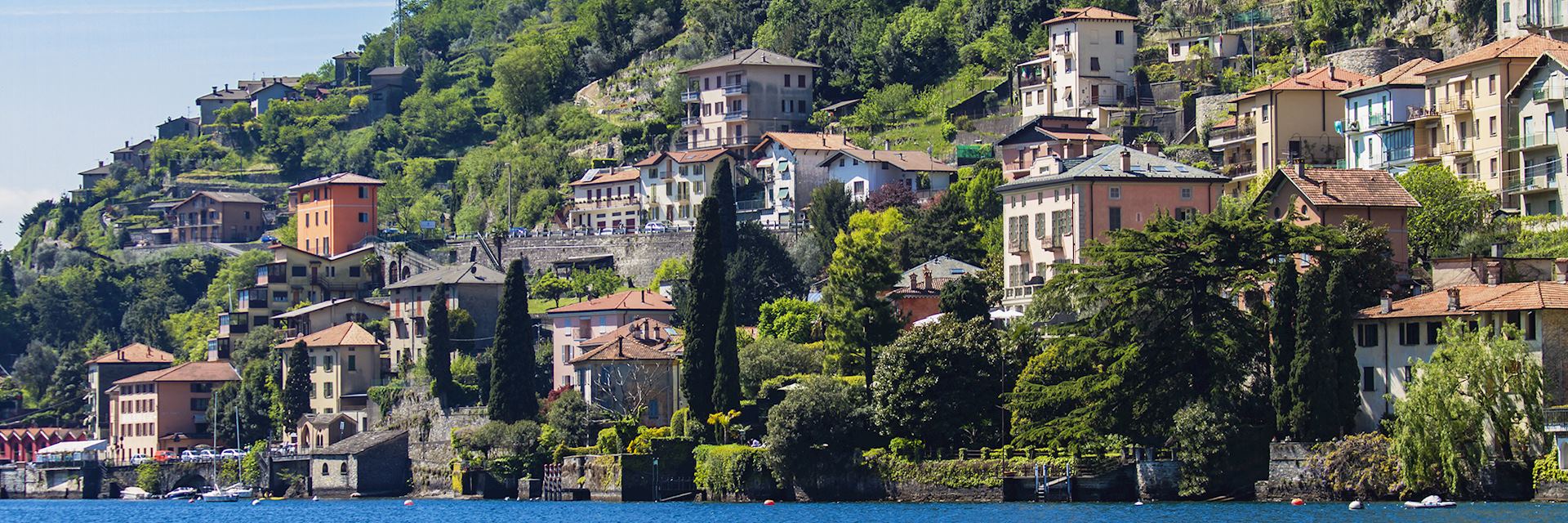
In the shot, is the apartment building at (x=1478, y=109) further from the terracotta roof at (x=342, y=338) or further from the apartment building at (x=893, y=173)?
the terracotta roof at (x=342, y=338)

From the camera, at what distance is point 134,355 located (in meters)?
136

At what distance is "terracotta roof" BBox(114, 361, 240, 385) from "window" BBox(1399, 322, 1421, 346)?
2789 inches

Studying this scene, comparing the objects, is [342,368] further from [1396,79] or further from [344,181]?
[1396,79]

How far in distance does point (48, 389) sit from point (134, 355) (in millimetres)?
12575

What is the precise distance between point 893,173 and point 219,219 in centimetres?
6200

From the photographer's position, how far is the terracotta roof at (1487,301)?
65938mm

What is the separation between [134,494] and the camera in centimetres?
11881

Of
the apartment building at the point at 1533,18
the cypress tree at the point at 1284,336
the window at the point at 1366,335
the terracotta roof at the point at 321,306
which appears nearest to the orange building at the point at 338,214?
the terracotta roof at the point at 321,306

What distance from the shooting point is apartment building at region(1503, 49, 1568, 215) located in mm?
83312

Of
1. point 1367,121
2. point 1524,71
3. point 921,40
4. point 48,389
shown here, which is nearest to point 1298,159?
point 1367,121

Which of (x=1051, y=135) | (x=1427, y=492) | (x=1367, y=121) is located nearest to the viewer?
(x=1427, y=492)

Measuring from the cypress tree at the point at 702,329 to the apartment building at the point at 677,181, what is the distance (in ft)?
127

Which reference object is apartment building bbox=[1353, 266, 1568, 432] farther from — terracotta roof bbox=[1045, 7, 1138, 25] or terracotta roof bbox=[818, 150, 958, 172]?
terracotta roof bbox=[1045, 7, 1138, 25]

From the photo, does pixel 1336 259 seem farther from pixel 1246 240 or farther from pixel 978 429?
pixel 978 429
